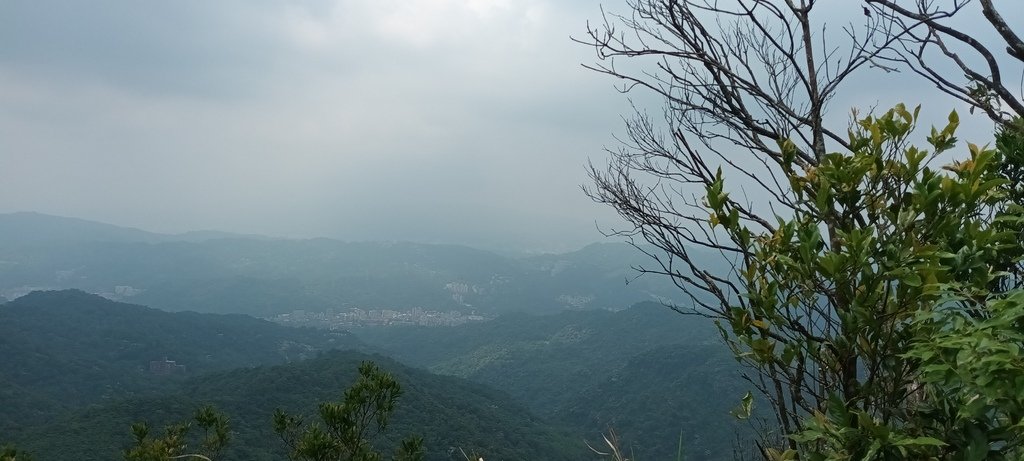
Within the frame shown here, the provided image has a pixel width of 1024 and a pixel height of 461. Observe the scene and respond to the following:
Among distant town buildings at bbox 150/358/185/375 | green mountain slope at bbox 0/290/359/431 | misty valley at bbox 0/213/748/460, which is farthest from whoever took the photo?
distant town buildings at bbox 150/358/185/375

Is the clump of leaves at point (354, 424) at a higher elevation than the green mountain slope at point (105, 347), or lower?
higher

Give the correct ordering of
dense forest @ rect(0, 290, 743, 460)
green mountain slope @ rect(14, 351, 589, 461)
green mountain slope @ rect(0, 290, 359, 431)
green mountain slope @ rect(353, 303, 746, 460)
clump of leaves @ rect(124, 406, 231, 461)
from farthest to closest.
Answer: green mountain slope @ rect(353, 303, 746, 460) < green mountain slope @ rect(0, 290, 359, 431) < dense forest @ rect(0, 290, 743, 460) < green mountain slope @ rect(14, 351, 589, 461) < clump of leaves @ rect(124, 406, 231, 461)

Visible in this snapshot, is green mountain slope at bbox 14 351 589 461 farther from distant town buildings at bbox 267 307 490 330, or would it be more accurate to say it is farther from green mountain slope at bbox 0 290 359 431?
distant town buildings at bbox 267 307 490 330

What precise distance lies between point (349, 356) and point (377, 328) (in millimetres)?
71016

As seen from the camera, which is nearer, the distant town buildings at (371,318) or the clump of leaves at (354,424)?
the clump of leaves at (354,424)

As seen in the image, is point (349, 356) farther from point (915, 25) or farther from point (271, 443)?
point (915, 25)

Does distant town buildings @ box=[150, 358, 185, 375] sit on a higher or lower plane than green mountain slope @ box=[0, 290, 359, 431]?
lower

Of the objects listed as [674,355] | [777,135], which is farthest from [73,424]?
[674,355]

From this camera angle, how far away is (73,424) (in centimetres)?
3509

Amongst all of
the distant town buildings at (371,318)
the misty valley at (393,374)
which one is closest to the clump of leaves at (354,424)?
the misty valley at (393,374)

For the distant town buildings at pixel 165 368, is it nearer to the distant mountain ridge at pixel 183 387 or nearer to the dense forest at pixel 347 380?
the dense forest at pixel 347 380

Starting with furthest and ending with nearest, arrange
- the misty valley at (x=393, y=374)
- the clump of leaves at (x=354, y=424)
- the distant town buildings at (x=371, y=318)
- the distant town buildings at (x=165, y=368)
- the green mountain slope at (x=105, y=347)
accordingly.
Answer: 1. the distant town buildings at (x=371, y=318)
2. the distant town buildings at (x=165, y=368)
3. the green mountain slope at (x=105, y=347)
4. the misty valley at (x=393, y=374)
5. the clump of leaves at (x=354, y=424)

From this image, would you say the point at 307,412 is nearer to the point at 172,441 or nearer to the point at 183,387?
the point at 183,387

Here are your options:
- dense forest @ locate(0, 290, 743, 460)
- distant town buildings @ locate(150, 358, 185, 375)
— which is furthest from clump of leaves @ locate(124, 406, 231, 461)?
distant town buildings @ locate(150, 358, 185, 375)
